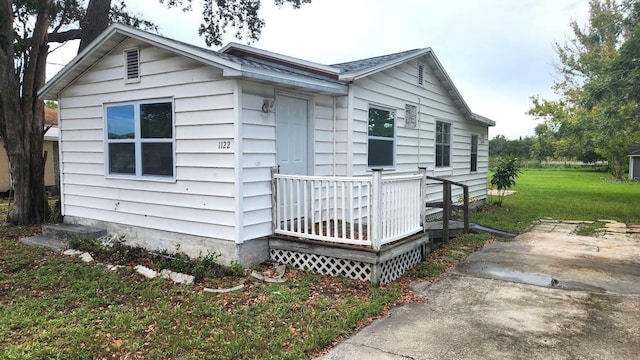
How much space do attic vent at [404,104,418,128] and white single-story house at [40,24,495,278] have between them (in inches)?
2.4

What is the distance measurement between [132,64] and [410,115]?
5.51m

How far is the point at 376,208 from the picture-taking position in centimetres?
523

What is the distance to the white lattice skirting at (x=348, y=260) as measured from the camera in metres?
5.30

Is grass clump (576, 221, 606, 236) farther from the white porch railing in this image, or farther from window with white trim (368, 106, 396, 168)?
the white porch railing

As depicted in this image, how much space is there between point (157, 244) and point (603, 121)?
1337cm

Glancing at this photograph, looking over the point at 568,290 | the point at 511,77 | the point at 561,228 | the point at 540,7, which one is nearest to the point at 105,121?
the point at 568,290

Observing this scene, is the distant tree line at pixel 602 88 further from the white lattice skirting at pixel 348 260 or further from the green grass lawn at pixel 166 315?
the green grass lawn at pixel 166 315

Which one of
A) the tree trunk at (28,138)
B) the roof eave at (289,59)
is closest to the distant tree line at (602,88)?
the roof eave at (289,59)

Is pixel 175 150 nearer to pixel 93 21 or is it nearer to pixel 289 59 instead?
pixel 289 59

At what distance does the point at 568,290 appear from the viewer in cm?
522

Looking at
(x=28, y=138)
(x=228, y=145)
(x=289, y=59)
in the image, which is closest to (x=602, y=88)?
(x=289, y=59)

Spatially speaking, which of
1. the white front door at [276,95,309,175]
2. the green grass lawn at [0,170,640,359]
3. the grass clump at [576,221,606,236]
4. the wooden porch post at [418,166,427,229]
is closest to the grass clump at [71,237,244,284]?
the green grass lawn at [0,170,640,359]

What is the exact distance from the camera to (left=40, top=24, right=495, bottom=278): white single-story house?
564 centimetres

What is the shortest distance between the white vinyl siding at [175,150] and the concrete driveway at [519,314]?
108 inches
